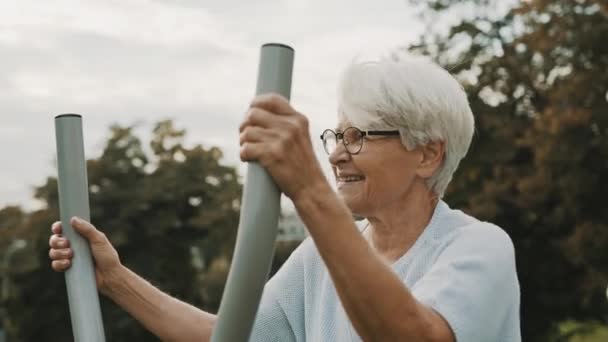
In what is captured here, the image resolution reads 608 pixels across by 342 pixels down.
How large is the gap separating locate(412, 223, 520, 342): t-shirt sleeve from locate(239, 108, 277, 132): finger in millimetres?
846

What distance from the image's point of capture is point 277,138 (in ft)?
6.05

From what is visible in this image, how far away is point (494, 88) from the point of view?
86.8 feet

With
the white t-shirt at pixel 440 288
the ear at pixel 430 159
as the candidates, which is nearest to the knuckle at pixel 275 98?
the white t-shirt at pixel 440 288

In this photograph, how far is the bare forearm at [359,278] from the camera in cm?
202

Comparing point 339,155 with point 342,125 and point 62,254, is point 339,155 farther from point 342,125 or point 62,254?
point 62,254

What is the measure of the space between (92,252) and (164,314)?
39 centimetres

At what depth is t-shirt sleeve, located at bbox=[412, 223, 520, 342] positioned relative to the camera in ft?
8.11

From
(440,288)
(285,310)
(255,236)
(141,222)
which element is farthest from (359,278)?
(141,222)

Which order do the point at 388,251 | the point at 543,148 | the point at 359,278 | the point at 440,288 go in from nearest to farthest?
1. the point at 359,278
2. the point at 440,288
3. the point at 388,251
4. the point at 543,148

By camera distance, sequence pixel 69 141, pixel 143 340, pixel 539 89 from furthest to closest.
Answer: pixel 143 340 → pixel 539 89 → pixel 69 141

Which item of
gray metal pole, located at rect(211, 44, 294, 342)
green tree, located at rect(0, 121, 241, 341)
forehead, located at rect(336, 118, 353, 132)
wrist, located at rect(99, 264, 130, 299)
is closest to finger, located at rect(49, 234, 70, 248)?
wrist, located at rect(99, 264, 130, 299)

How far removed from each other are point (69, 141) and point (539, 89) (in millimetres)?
24269

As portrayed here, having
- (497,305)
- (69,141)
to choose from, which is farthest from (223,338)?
(497,305)

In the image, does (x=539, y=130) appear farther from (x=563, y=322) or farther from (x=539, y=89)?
(x=563, y=322)
